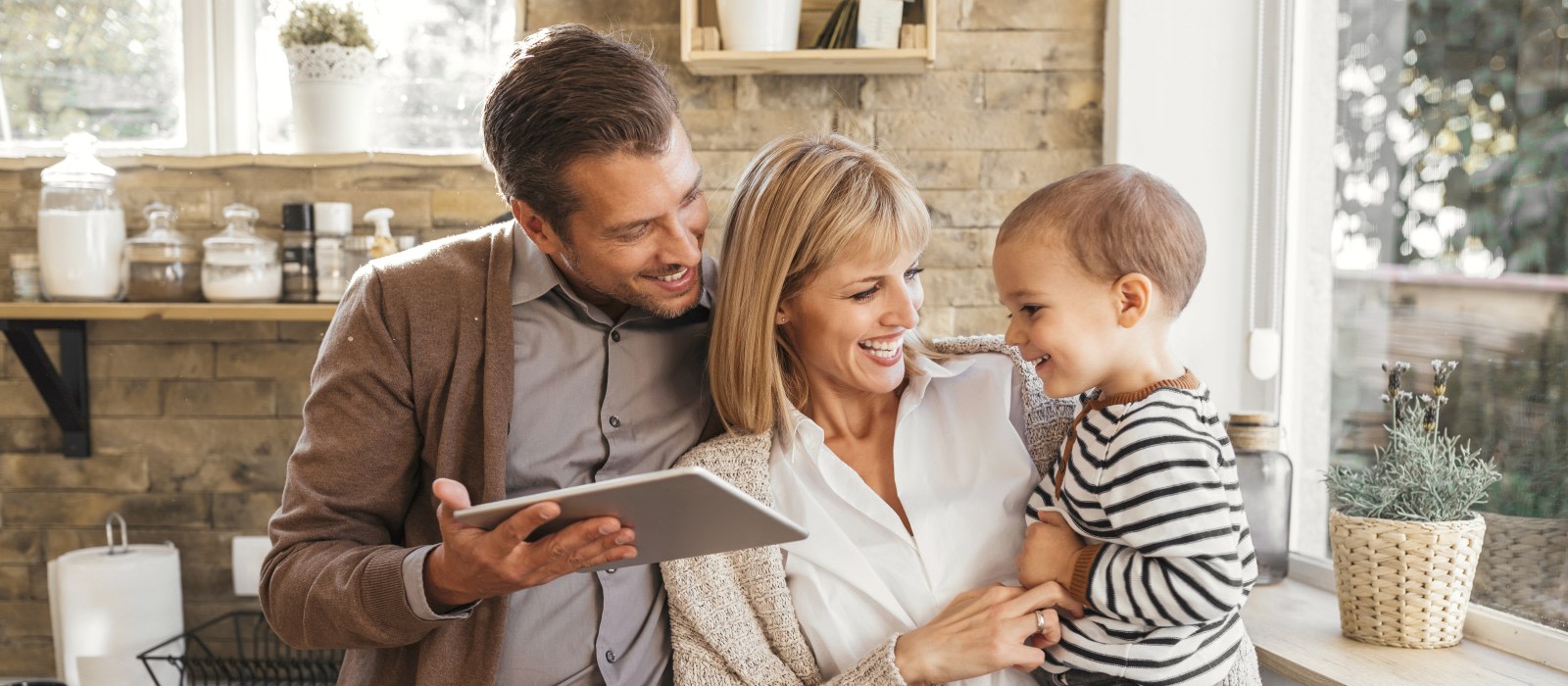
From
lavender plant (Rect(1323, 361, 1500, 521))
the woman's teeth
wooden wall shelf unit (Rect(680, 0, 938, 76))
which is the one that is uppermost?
wooden wall shelf unit (Rect(680, 0, 938, 76))

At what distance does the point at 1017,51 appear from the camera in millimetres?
2303

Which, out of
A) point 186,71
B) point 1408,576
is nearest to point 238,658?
point 186,71

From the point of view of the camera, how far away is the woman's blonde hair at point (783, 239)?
147 cm

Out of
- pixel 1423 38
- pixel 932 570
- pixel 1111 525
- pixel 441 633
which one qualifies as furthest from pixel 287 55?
pixel 1423 38

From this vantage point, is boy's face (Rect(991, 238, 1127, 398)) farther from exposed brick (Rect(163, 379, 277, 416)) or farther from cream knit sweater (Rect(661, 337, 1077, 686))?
exposed brick (Rect(163, 379, 277, 416))

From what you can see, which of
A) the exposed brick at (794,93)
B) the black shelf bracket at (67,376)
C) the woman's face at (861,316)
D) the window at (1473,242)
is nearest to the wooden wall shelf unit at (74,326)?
the black shelf bracket at (67,376)

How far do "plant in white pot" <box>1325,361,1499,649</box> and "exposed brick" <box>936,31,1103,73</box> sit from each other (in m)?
0.98

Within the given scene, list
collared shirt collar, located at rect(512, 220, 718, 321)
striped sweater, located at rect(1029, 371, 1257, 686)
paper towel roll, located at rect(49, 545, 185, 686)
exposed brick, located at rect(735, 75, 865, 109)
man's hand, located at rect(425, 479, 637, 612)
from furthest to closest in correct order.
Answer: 1. exposed brick, located at rect(735, 75, 865, 109)
2. paper towel roll, located at rect(49, 545, 185, 686)
3. collared shirt collar, located at rect(512, 220, 718, 321)
4. striped sweater, located at rect(1029, 371, 1257, 686)
5. man's hand, located at rect(425, 479, 637, 612)

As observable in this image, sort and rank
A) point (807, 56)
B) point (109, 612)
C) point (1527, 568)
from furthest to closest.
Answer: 1. point (109, 612)
2. point (807, 56)
3. point (1527, 568)

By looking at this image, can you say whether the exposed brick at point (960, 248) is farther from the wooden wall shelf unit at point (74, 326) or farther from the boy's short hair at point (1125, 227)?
the wooden wall shelf unit at point (74, 326)

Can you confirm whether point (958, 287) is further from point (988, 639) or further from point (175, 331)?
point (175, 331)

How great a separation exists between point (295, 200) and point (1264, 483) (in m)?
1.96

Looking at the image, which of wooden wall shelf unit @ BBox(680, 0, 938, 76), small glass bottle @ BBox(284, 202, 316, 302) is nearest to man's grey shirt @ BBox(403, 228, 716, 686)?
wooden wall shelf unit @ BBox(680, 0, 938, 76)

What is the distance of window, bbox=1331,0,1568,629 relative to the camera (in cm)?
151
